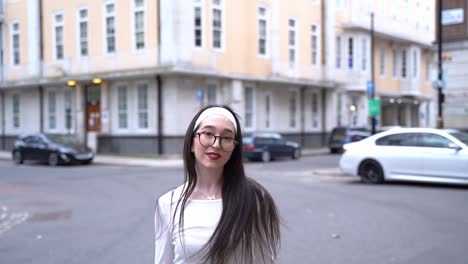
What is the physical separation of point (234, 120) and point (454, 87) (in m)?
22.5

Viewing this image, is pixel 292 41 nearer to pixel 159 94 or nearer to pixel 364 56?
pixel 364 56

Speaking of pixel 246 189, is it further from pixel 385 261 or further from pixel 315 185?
pixel 315 185

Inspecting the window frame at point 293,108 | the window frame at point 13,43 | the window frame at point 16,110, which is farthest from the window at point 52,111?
the window frame at point 293,108

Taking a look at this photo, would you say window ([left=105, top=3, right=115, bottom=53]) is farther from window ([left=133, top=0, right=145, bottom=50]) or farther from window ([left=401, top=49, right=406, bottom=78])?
window ([left=401, top=49, right=406, bottom=78])

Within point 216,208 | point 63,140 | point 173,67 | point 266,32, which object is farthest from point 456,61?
point 216,208

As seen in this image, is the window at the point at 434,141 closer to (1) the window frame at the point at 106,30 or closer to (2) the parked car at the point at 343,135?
(2) the parked car at the point at 343,135

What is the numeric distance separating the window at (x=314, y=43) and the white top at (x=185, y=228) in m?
33.1

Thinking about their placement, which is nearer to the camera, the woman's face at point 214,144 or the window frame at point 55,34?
the woman's face at point 214,144

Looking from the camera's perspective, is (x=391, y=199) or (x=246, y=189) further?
(x=391, y=199)

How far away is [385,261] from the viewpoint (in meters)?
6.46

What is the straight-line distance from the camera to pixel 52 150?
76.4 ft

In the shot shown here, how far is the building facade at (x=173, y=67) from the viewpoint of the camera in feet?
87.0

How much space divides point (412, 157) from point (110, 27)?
19.8 meters

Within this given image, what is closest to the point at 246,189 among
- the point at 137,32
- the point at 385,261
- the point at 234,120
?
the point at 234,120
